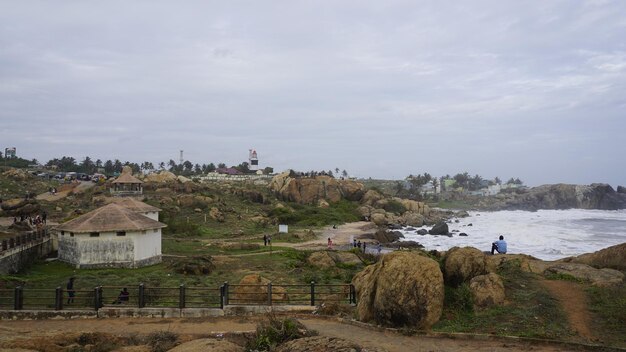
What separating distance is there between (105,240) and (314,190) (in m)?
58.1

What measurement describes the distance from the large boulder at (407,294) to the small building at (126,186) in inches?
1910

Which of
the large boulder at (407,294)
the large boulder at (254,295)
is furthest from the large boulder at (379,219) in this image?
the large boulder at (407,294)

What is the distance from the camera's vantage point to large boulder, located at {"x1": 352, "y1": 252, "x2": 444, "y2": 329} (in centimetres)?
1370

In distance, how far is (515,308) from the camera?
1470 centimetres

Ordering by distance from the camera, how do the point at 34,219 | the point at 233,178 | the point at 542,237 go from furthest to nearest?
the point at 233,178
the point at 542,237
the point at 34,219

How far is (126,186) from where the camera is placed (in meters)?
60.2

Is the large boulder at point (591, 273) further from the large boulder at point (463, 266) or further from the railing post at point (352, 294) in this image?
the railing post at point (352, 294)

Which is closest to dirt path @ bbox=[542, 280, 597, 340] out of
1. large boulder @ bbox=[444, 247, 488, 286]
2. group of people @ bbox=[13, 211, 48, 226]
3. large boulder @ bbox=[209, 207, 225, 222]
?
large boulder @ bbox=[444, 247, 488, 286]

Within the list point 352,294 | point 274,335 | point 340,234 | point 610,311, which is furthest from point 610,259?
point 340,234

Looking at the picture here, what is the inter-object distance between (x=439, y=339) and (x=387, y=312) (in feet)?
5.44

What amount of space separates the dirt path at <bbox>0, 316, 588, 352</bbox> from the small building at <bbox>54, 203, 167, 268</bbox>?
15.3 meters

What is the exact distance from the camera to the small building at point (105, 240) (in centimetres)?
3064

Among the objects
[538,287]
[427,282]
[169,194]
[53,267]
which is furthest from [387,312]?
[169,194]

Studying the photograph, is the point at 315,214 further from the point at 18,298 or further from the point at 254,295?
the point at 18,298
